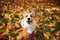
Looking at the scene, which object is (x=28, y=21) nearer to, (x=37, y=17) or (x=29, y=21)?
(x=29, y=21)

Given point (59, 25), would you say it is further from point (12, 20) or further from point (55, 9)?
point (12, 20)

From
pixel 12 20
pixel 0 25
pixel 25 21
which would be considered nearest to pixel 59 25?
pixel 25 21

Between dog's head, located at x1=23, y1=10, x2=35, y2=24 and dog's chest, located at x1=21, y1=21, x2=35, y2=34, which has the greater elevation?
dog's head, located at x1=23, y1=10, x2=35, y2=24

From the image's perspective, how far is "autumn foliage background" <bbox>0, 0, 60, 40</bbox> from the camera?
1.26m

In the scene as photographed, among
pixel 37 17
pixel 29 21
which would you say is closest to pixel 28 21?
pixel 29 21

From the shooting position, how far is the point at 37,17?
1.38 metres

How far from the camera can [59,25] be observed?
1316 mm

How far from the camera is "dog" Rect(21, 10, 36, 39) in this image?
4.22 feet

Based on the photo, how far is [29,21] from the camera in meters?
1.33

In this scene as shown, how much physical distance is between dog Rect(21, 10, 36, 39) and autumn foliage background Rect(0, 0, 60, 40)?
0.04m

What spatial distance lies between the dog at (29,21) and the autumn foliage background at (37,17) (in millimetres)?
39

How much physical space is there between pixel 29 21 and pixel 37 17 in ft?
→ 0.35

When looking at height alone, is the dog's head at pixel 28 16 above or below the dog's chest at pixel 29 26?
above

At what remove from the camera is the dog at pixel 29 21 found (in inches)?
50.6
